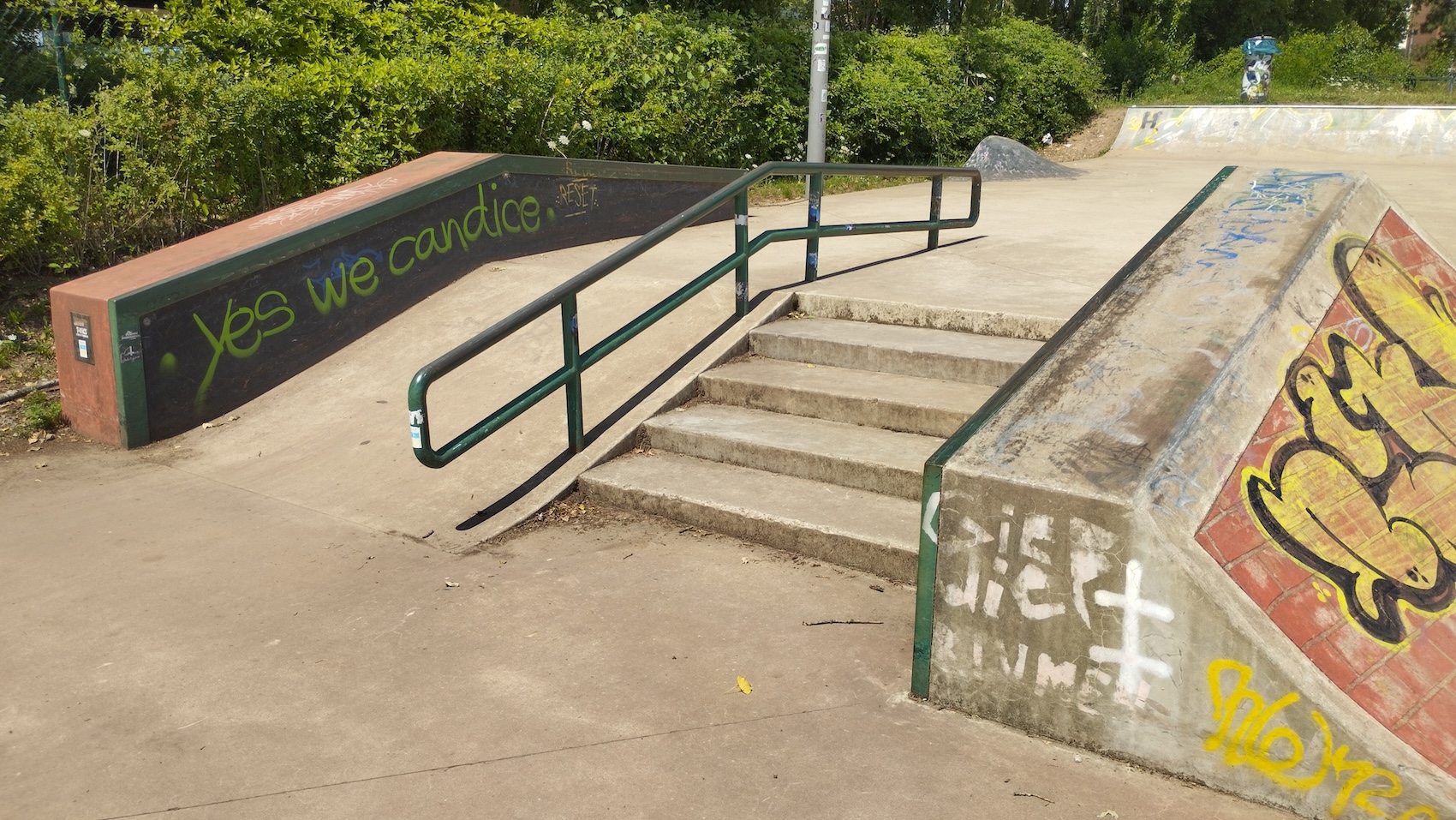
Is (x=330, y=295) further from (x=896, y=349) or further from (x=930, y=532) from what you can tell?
(x=930, y=532)

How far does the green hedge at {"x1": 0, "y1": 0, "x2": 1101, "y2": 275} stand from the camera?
733cm

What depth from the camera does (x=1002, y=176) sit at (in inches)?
534

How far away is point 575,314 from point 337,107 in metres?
4.09

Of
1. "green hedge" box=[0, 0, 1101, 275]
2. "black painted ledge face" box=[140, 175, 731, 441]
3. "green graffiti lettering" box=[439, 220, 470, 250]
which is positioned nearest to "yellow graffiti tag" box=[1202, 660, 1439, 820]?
"black painted ledge face" box=[140, 175, 731, 441]

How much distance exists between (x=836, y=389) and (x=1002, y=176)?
9035 millimetres

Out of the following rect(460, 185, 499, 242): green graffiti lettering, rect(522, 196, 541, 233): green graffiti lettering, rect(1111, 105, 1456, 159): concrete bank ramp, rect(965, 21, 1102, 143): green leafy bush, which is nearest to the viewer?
rect(460, 185, 499, 242): green graffiti lettering

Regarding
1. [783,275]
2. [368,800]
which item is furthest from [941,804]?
[783,275]

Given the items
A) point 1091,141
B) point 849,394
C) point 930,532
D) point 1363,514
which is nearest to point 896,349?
point 849,394

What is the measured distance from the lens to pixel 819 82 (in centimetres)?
1021

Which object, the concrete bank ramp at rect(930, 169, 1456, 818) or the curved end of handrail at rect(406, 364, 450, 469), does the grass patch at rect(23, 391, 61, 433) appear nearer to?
the curved end of handrail at rect(406, 364, 450, 469)

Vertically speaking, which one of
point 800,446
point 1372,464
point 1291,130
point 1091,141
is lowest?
point 800,446

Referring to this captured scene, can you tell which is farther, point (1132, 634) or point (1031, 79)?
point (1031, 79)

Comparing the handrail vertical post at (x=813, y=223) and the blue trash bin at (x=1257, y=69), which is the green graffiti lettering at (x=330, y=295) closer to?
the handrail vertical post at (x=813, y=223)

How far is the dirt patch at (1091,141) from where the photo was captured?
17172 mm
